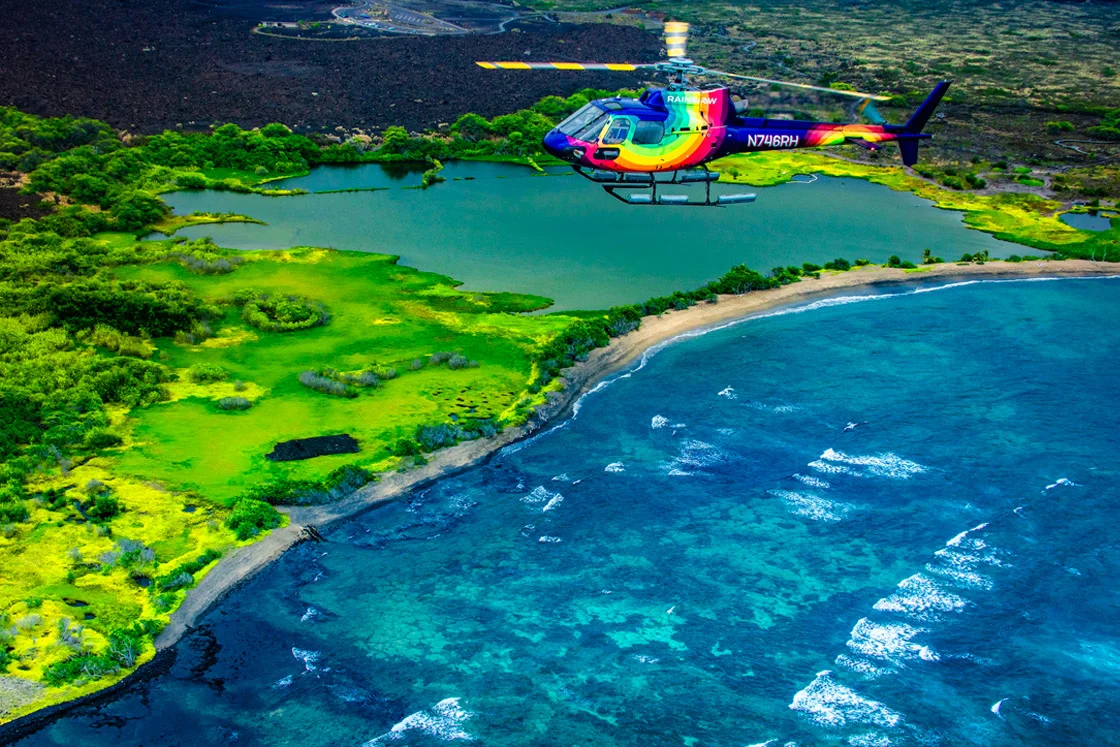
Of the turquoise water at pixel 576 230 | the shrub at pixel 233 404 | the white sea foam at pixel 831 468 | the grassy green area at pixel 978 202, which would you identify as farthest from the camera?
the grassy green area at pixel 978 202

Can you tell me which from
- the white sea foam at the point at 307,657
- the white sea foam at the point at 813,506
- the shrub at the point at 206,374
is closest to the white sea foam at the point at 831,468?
the white sea foam at the point at 813,506

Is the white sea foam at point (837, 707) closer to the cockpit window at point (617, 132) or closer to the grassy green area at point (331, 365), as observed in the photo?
the grassy green area at point (331, 365)

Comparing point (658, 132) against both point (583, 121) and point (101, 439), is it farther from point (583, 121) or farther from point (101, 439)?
point (101, 439)

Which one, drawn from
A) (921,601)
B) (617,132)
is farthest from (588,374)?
(921,601)

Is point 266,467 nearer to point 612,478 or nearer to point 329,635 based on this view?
point 329,635

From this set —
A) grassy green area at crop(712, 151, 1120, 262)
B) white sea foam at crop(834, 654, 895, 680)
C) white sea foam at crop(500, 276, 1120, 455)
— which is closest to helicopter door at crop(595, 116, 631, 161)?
white sea foam at crop(500, 276, 1120, 455)

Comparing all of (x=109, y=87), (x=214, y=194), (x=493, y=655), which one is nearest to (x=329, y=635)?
(x=493, y=655)
